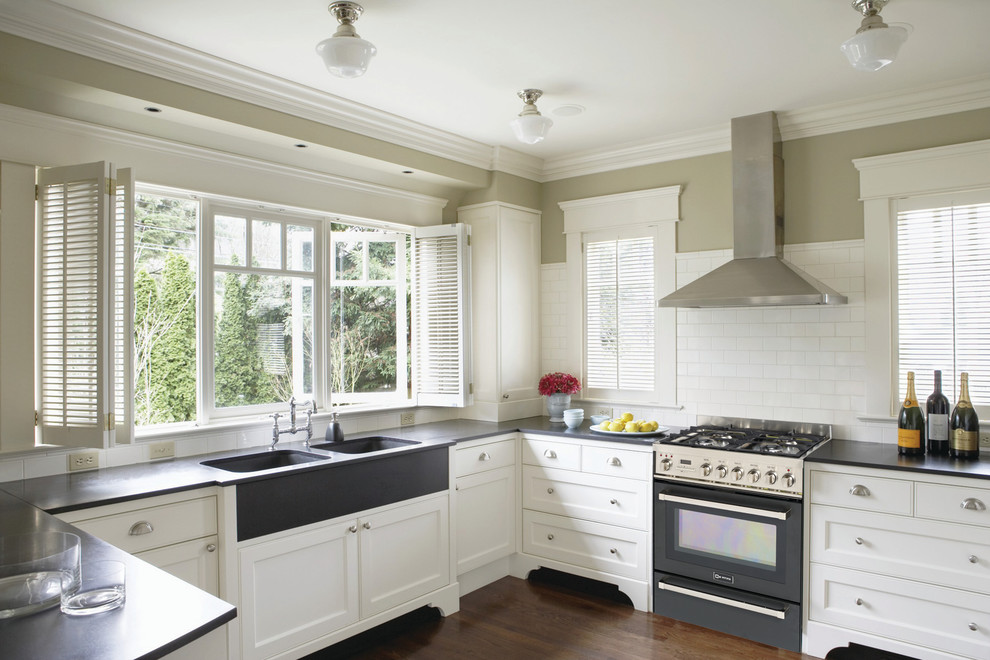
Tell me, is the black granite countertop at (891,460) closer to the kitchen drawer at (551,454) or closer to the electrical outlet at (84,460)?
the kitchen drawer at (551,454)

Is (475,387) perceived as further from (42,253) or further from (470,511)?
(42,253)

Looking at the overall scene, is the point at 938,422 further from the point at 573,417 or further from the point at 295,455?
the point at 295,455

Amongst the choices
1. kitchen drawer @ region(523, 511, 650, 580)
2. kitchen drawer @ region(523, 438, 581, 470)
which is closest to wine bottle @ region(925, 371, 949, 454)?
kitchen drawer @ region(523, 511, 650, 580)

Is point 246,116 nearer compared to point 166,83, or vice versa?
point 166,83

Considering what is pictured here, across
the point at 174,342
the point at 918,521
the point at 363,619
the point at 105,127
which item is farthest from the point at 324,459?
the point at 174,342

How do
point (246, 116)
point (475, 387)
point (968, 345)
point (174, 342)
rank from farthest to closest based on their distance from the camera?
point (174, 342)
point (475, 387)
point (968, 345)
point (246, 116)

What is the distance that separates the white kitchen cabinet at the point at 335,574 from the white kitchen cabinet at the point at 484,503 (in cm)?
19

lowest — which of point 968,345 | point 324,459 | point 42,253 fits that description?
point 324,459

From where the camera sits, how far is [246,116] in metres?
3.23

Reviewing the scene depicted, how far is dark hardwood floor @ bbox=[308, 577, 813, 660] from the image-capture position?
3.29m

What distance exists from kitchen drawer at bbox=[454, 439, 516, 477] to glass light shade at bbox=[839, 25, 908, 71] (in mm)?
2734

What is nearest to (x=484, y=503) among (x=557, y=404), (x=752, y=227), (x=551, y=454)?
(x=551, y=454)

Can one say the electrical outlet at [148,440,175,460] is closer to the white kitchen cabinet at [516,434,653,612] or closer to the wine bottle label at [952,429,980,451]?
the white kitchen cabinet at [516,434,653,612]

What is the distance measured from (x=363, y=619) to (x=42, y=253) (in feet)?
7.33
